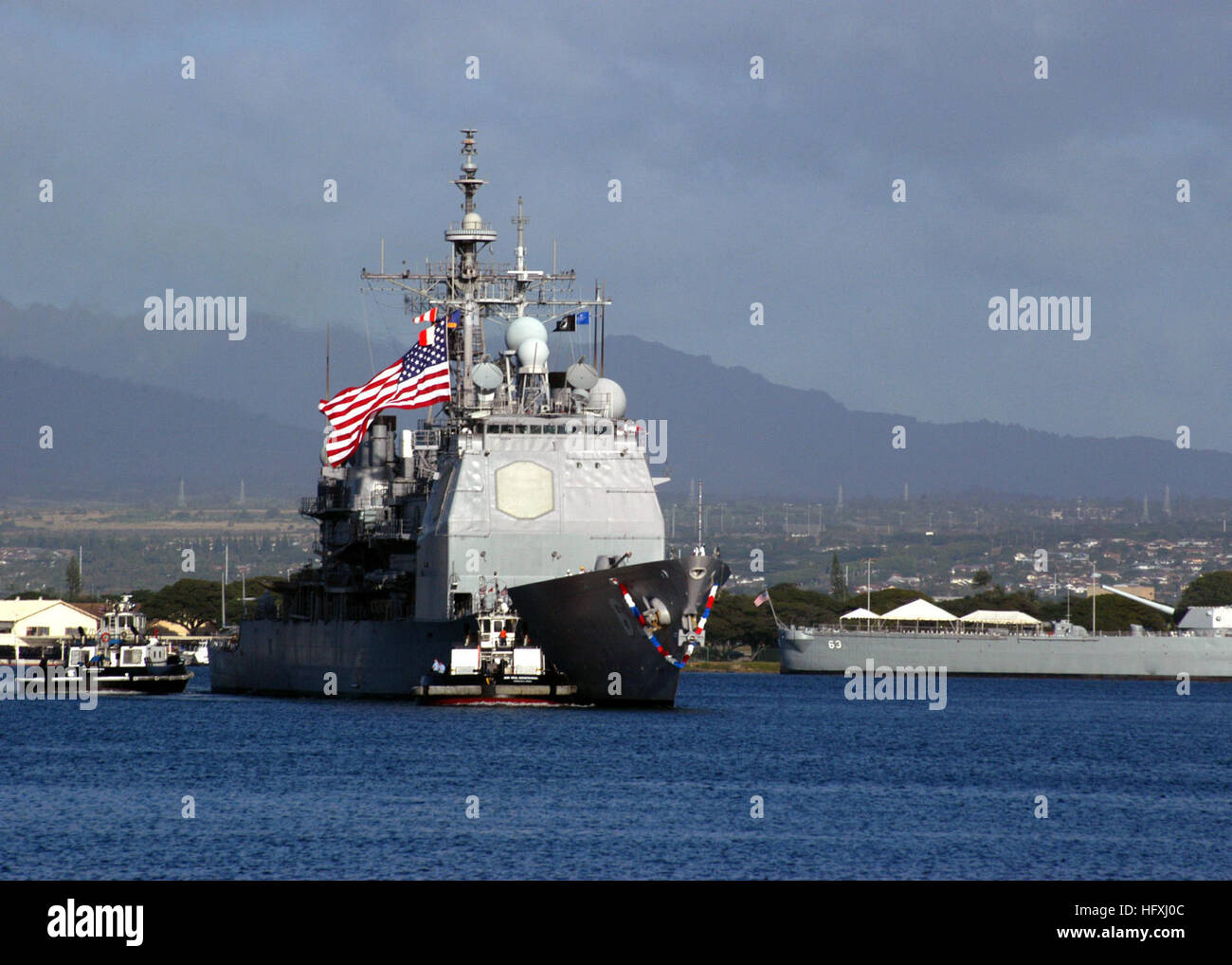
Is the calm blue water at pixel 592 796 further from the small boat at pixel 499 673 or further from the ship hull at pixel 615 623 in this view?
the ship hull at pixel 615 623

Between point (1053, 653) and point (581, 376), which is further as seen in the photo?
point (1053, 653)

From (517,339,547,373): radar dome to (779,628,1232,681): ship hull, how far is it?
60.7 meters

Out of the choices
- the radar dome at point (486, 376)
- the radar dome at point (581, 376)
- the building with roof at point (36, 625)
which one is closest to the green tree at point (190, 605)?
the building with roof at point (36, 625)

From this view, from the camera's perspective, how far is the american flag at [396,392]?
170ft

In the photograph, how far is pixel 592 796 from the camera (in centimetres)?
3019

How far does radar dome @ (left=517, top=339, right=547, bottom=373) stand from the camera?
54938 mm

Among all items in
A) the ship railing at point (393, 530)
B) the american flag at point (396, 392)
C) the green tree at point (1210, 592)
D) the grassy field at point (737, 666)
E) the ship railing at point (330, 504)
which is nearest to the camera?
the american flag at point (396, 392)

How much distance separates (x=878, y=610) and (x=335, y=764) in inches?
5098

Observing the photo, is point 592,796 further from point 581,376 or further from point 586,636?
point 581,376

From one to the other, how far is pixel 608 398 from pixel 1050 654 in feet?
216

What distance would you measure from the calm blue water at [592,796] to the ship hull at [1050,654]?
5731 centimetres

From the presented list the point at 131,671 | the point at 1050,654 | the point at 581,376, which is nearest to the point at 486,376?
the point at 581,376

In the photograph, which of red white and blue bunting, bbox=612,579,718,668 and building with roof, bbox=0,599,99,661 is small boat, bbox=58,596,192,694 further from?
building with roof, bbox=0,599,99,661

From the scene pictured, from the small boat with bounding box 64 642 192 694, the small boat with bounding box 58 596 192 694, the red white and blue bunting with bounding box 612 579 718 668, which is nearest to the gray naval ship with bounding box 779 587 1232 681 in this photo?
the small boat with bounding box 58 596 192 694
